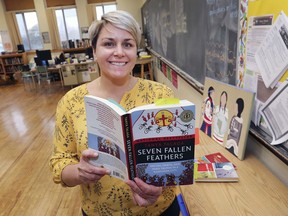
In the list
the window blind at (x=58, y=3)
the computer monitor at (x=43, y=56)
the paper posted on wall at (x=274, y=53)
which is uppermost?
the window blind at (x=58, y=3)

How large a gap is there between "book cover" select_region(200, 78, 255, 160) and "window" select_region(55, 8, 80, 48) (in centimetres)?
780

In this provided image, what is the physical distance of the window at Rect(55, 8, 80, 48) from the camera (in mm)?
8133

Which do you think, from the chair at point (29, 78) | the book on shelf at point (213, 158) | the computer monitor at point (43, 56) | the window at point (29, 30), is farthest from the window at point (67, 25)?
the book on shelf at point (213, 158)

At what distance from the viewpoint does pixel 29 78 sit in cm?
764

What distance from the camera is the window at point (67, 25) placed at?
8.13m

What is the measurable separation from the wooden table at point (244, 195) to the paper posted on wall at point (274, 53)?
374mm

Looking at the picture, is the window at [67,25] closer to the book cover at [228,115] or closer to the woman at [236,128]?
the book cover at [228,115]

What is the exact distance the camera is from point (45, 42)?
823 centimetres

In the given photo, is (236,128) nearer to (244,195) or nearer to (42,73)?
(244,195)

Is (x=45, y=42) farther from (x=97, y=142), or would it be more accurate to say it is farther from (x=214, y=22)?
(x=97, y=142)

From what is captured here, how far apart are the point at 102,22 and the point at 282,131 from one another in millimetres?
806

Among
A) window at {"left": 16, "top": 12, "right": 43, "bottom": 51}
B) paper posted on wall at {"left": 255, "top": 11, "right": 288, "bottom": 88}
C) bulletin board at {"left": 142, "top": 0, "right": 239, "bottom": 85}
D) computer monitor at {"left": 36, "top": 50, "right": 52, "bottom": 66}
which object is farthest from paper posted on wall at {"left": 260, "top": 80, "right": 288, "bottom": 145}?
window at {"left": 16, "top": 12, "right": 43, "bottom": 51}

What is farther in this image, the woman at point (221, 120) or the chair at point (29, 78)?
the chair at point (29, 78)

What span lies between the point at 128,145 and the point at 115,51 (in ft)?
1.38
